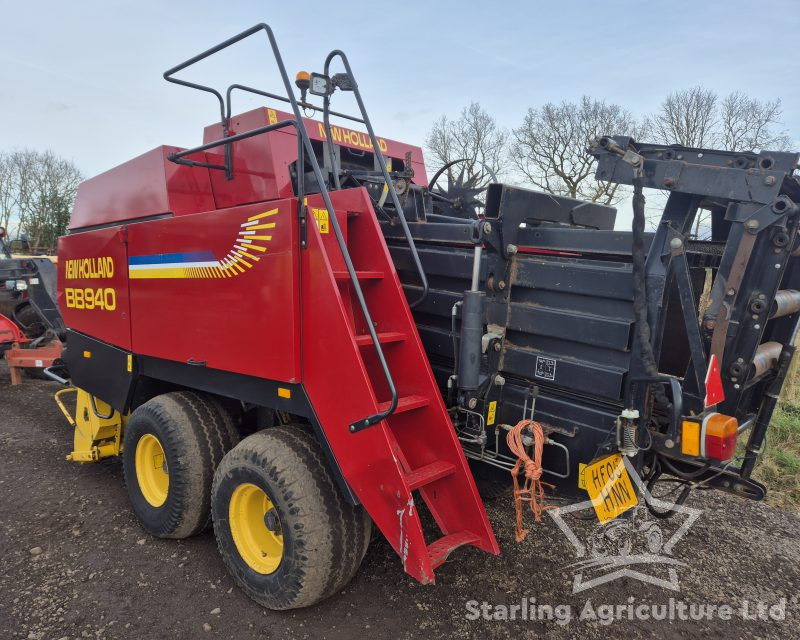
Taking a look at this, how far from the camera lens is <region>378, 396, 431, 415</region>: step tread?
2496 millimetres

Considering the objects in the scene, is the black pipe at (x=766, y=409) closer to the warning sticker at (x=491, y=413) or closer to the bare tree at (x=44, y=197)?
the warning sticker at (x=491, y=413)

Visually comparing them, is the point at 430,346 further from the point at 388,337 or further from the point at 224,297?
the point at 224,297

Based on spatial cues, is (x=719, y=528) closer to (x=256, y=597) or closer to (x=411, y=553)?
(x=411, y=553)

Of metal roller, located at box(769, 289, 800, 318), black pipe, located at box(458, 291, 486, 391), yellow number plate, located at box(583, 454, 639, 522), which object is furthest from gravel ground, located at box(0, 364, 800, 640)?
metal roller, located at box(769, 289, 800, 318)

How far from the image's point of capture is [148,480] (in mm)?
3549

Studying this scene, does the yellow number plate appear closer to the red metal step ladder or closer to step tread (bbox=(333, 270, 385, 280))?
the red metal step ladder

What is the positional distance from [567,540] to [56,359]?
20.0ft

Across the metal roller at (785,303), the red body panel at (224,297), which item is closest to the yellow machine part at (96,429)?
the red body panel at (224,297)

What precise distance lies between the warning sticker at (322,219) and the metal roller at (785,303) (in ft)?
6.21

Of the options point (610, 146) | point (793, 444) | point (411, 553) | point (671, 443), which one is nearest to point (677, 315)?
point (671, 443)

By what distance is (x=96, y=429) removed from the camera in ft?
13.9

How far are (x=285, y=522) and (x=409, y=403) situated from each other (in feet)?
2.52

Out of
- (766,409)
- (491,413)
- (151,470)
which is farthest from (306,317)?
(766,409)

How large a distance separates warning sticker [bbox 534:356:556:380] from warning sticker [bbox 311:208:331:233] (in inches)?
45.6
